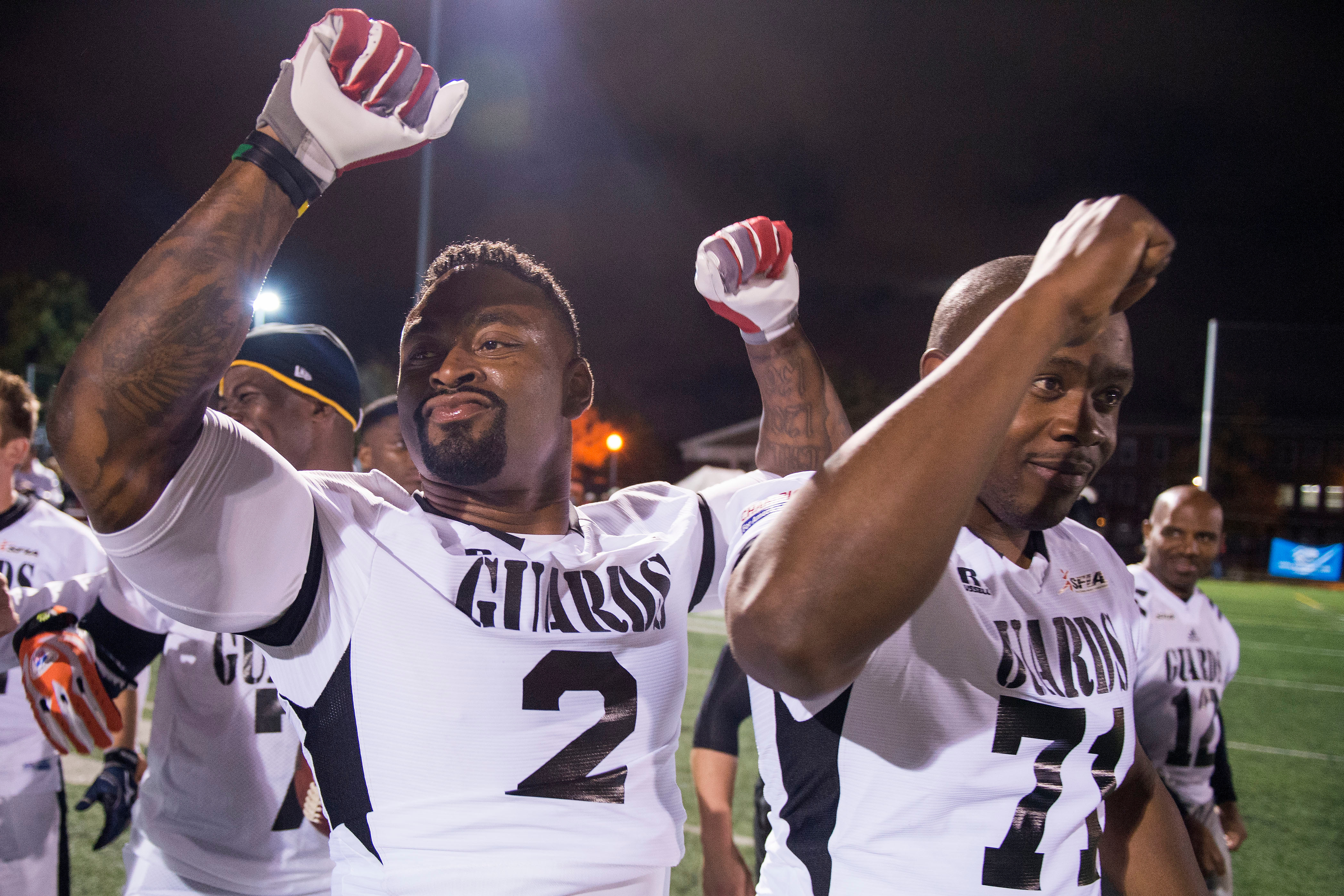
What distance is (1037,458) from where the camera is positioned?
1605 millimetres

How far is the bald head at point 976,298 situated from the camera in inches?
66.4

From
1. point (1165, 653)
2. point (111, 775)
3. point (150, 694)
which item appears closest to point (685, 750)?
point (1165, 653)

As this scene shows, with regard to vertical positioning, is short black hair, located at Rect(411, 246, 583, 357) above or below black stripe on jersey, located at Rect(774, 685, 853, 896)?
above

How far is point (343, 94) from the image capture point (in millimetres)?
1465

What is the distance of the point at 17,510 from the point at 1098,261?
4.53 meters

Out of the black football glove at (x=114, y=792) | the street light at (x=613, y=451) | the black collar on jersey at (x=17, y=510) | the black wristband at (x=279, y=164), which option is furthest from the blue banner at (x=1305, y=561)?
the black wristband at (x=279, y=164)

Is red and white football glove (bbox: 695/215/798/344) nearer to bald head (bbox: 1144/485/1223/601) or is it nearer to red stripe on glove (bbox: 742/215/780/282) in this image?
red stripe on glove (bbox: 742/215/780/282)

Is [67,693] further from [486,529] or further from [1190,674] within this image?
[1190,674]

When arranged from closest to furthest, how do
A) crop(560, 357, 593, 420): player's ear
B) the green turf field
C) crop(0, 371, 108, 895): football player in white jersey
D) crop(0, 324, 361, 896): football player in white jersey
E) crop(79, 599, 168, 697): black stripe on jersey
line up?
crop(560, 357, 593, 420): player's ear
crop(0, 324, 361, 896): football player in white jersey
crop(79, 599, 168, 697): black stripe on jersey
crop(0, 371, 108, 895): football player in white jersey
the green turf field

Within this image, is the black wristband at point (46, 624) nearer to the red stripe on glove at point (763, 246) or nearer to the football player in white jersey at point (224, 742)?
the football player in white jersey at point (224, 742)

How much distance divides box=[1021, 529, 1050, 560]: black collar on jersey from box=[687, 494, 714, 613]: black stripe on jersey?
0.73 meters

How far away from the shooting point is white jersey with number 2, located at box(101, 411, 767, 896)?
150 cm

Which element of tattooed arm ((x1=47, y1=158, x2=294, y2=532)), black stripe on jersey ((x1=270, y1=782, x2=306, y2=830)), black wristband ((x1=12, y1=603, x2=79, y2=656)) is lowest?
black stripe on jersey ((x1=270, y1=782, x2=306, y2=830))

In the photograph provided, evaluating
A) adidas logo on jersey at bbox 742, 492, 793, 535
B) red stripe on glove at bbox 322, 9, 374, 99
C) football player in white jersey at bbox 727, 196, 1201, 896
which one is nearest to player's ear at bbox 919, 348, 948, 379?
football player in white jersey at bbox 727, 196, 1201, 896
